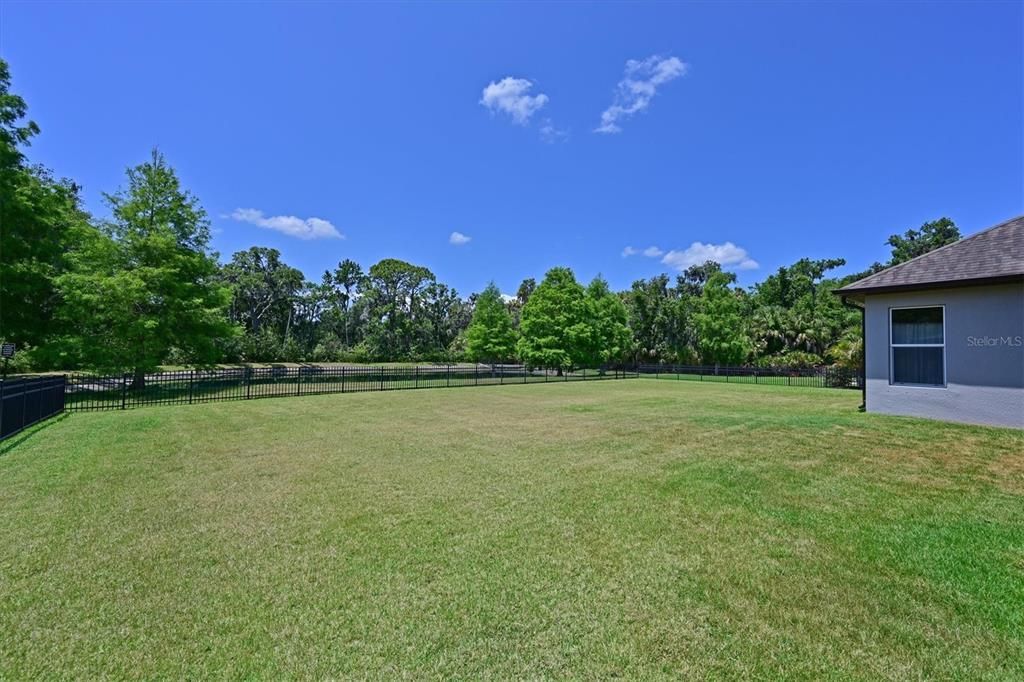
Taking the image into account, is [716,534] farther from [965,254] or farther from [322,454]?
[965,254]

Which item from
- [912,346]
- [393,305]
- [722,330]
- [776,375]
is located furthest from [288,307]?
[912,346]

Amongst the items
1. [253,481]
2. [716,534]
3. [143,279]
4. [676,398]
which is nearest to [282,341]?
[143,279]

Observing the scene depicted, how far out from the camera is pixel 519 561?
3592 mm

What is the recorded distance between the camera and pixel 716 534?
4.08 m

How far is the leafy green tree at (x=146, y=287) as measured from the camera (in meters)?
16.4

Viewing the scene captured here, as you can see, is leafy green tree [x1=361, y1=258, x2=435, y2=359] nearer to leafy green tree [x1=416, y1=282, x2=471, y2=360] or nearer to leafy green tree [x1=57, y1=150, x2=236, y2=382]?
leafy green tree [x1=416, y1=282, x2=471, y2=360]

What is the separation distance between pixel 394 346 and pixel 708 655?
52529 millimetres

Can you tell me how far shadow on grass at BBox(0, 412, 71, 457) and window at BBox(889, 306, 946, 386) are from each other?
1640 centimetres

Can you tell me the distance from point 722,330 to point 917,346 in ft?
89.8

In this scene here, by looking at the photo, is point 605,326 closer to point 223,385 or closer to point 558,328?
point 558,328

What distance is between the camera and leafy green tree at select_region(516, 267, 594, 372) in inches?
1323

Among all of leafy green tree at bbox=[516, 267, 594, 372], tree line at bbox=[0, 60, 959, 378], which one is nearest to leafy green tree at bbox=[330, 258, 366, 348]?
tree line at bbox=[0, 60, 959, 378]

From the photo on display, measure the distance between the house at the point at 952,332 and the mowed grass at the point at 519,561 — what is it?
1.28m

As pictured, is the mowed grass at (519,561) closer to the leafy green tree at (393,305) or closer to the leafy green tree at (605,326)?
the leafy green tree at (605,326)
